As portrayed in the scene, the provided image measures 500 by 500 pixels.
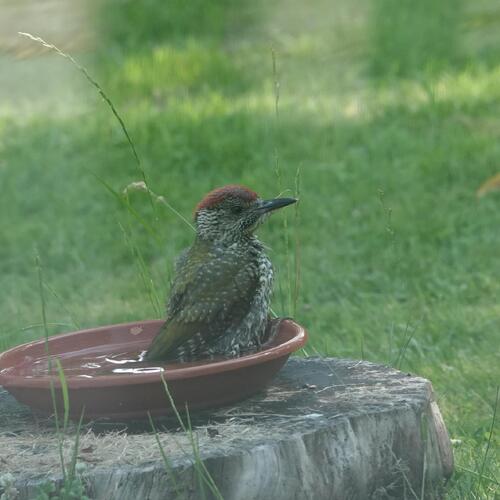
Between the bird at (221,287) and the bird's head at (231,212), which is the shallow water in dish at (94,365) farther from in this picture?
the bird's head at (231,212)

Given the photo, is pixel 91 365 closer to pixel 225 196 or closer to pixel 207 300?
pixel 207 300

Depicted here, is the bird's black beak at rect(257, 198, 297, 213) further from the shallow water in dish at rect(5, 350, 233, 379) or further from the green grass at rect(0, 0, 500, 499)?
the green grass at rect(0, 0, 500, 499)

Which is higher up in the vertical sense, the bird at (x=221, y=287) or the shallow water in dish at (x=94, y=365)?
the bird at (x=221, y=287)

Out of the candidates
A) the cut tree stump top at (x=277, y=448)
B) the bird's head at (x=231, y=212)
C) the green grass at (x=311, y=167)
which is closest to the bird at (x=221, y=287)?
the bird's head at (x=231, y=212)

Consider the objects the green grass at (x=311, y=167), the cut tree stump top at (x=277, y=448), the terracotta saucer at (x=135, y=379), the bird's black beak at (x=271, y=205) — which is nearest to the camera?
the cut tree stump top at (x=277, y=448)

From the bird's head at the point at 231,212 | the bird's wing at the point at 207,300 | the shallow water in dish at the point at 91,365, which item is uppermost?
the bird's head at the point at 231,212

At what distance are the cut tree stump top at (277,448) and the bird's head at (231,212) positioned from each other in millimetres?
618

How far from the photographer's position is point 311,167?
9570mm

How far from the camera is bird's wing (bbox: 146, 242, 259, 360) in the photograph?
4340 millimetres

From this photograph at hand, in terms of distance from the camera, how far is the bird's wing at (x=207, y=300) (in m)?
4.34

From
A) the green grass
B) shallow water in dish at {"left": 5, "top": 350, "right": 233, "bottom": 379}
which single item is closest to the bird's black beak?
shallow water in dish at {"left": 5, "top": 350, "right": 233, "bottom": 379}

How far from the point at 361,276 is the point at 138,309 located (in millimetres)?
1491

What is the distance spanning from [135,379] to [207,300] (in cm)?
58

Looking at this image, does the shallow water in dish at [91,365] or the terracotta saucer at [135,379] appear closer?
the terracotta saucer at [135,379]
